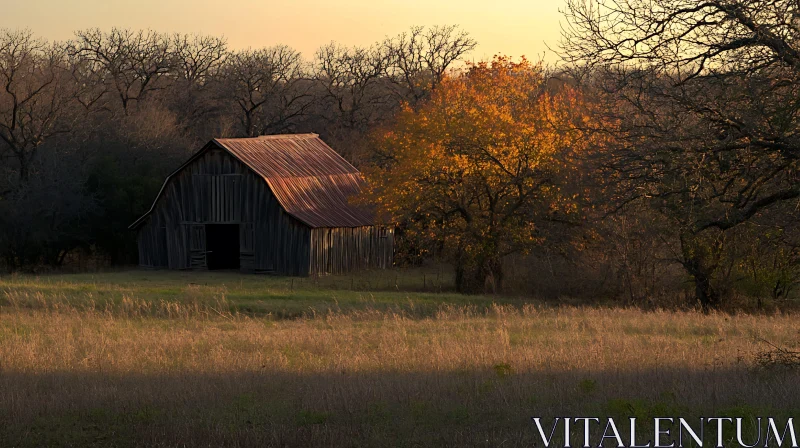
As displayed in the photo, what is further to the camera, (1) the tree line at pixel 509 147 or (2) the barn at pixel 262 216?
(2) the barn at pixel 262 216

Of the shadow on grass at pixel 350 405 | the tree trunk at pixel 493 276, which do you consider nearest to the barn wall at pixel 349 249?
the tree trunk at pixel 493 276

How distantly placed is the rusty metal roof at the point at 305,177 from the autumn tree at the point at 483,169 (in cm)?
890

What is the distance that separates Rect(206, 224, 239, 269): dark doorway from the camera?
4922 centimetres

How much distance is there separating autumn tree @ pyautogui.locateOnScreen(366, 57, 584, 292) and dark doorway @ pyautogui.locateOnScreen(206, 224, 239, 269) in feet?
51.7

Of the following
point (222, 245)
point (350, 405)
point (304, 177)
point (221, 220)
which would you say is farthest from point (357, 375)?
point (222, 245)

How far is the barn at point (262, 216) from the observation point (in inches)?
1746

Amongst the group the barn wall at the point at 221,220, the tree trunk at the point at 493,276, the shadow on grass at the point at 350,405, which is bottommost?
the tree trunk at the point at 493,276

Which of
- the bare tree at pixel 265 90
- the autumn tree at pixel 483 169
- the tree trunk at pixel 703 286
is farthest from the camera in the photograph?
the bare tree at pixel 265 90

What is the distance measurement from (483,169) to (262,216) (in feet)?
46.8

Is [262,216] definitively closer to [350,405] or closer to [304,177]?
[304,177]

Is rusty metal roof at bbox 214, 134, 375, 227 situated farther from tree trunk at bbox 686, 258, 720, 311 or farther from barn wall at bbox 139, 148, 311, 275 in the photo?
tree trunk at bbox 686, 258, 720, 311

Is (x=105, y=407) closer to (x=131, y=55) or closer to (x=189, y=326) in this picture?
(x=189, y=326)

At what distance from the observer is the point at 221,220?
46.1 metres

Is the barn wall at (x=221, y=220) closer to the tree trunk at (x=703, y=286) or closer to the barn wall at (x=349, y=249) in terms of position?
the barn wall at (x=349, y=249)
